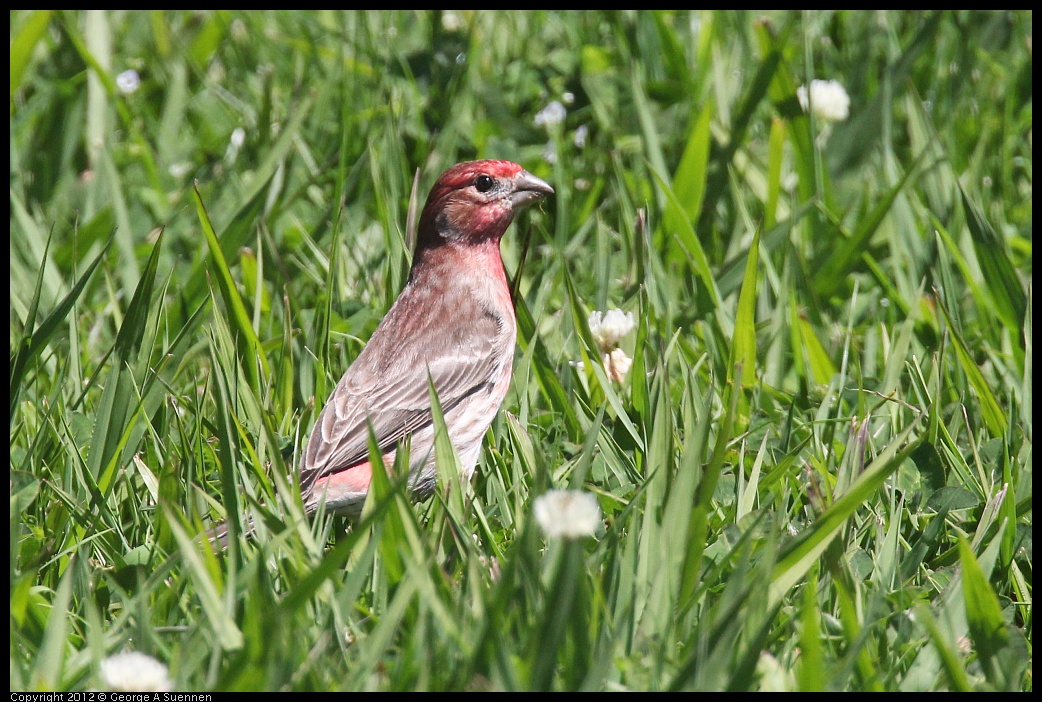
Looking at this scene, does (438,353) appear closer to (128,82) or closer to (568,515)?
(568,515)

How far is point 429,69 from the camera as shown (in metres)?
6.05

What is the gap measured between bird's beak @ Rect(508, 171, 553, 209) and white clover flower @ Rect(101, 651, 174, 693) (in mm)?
2403

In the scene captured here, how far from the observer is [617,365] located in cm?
415

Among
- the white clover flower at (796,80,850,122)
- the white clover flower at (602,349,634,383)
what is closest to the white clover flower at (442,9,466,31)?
the white clover flower at (796,80,850,122)

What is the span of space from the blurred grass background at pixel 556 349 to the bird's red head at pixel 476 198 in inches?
13.0

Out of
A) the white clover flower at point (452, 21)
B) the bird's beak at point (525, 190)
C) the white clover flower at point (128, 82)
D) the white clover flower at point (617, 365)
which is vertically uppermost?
the white clover flower at point (452, 21)

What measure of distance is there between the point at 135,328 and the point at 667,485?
1873 mm

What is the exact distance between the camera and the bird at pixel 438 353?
3764 mm

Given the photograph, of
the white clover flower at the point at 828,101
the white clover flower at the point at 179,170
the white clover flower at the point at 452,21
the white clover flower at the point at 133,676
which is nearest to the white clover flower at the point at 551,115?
the white clover flower at the point at 452,21

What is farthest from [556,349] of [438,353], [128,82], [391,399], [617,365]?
[128,82]

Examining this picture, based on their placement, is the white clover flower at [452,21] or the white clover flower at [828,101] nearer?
the white clover flower at [828,101]

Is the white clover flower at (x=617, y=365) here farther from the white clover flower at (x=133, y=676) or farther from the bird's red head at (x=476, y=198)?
the white clover flower at (x=133, y=676)
